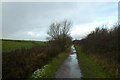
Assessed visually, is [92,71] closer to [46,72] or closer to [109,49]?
[46,72]

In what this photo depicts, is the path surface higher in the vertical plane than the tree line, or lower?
lower

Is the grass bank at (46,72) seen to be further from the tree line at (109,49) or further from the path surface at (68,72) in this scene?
the tree line at (109,49)

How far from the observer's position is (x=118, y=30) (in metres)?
24.1

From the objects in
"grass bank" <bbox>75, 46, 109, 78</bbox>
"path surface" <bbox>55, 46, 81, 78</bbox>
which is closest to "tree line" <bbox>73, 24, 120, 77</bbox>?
"grass bank" <bbox>75, 46, 109, 78</bbox>

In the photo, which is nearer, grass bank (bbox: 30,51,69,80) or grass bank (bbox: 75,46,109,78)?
grass bank (bbox: 30,51,69,80)

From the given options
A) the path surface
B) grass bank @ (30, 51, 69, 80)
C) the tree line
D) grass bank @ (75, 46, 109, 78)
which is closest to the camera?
grass bank @ (30, 51, 69, 80)

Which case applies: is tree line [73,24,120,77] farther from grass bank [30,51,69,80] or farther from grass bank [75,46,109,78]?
grass bank [30,51,69,80]

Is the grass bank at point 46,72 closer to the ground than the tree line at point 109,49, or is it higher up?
closer to the ground

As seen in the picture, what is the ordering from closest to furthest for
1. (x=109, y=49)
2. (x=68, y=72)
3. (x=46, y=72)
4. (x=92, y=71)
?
(x=46, y=72)
(x=92, y=71)
(x=68, y=72)
(x=109, y=49)

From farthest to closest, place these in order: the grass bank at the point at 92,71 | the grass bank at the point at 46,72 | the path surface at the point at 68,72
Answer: the path surface at the point at 68,72 < the grass bank at the point at 92,71 < the grass bank at the point at 46,72

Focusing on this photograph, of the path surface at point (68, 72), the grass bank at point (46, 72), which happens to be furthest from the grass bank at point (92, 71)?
the grass bank at point (46, 72)

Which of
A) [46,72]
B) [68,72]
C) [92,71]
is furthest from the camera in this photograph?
[68,72]

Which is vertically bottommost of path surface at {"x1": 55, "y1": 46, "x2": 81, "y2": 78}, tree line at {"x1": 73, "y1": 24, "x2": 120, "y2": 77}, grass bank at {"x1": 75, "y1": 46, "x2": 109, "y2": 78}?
path surface at {"x1": 55, "y1": 46, "x2": 81, "y2": 78}

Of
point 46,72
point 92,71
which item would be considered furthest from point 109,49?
point 46,72
